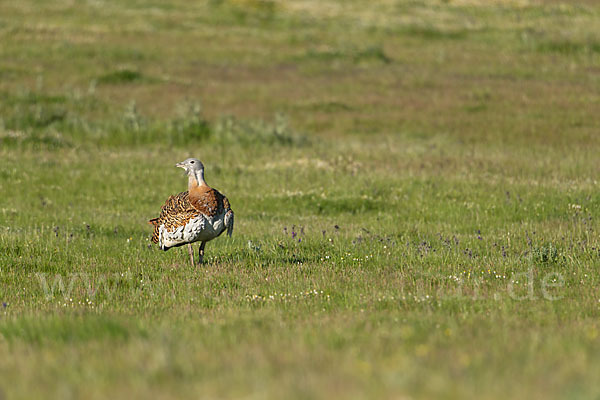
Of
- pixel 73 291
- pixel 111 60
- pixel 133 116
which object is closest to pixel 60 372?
pixel 73 291

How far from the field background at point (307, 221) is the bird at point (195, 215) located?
0.48m

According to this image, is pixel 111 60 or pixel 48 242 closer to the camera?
pixel 48 242

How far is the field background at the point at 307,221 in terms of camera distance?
4.97 metres

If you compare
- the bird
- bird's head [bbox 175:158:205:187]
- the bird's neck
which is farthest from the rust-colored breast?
bird's head [bbox 175:158:205:187]

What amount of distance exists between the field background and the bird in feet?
1.59

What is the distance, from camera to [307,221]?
593 inches

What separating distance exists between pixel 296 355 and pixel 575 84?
3189 centimetres

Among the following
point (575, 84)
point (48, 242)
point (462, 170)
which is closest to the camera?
point (48, 242)

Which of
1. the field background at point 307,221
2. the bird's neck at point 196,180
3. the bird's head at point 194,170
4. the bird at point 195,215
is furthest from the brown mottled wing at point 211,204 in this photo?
the field background at point 307,221

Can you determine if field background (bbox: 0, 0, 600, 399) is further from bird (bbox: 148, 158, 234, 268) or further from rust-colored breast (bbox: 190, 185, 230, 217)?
rust-colored breast (bbox: 190, 185, 230, 217)

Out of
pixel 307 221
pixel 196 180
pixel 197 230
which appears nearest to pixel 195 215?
pixel 197 230

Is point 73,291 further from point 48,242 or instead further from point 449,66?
point 449,66

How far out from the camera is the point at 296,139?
79.7 feet

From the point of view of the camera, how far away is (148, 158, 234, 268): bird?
942cm
